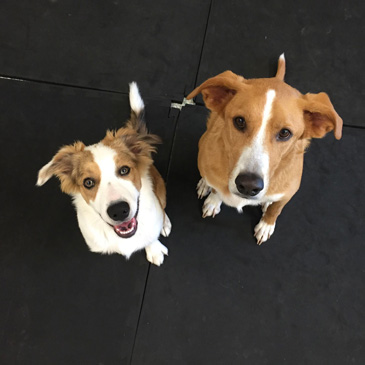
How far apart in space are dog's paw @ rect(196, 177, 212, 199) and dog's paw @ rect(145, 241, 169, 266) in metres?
0.59

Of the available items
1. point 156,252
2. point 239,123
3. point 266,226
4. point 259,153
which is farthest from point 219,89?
point 156,252

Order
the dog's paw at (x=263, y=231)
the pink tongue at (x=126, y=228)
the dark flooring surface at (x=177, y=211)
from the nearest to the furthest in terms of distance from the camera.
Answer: the pink tongue at (x=126, y=228) < the dark flooring surface at (x=177, y=211) < the dog's paw at (x=263, y=231)

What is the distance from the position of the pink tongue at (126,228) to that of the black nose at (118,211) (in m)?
0.24

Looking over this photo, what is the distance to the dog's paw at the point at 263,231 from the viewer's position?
8.85 ft

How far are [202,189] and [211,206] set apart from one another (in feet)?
0.59

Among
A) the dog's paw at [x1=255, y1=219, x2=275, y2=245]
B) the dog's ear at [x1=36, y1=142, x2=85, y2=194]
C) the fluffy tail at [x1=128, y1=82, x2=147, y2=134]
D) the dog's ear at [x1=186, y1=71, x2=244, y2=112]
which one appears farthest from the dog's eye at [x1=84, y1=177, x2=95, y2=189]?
the dog's paw at [x1=255, y1=219, x2=275, y2=245]

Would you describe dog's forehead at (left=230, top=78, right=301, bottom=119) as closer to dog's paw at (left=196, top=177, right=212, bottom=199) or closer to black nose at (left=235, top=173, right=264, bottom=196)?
black nose at (left=235, top=173, right=264, bottom=196)

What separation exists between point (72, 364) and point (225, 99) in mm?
2393

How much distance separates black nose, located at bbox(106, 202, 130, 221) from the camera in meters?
1.77

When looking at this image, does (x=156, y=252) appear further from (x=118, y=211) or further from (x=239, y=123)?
(x=239, y=123)

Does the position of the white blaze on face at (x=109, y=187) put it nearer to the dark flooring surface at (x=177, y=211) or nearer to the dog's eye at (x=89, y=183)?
the dog's eye at (x=89, y=183)

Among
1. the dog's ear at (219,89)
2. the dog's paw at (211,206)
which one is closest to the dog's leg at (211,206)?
the dog's paw at (211,206)

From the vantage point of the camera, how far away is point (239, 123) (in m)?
1.75

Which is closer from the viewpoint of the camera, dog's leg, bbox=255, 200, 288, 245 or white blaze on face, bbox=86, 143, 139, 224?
white blaze on face, bbox=86, 143, 139, 224
